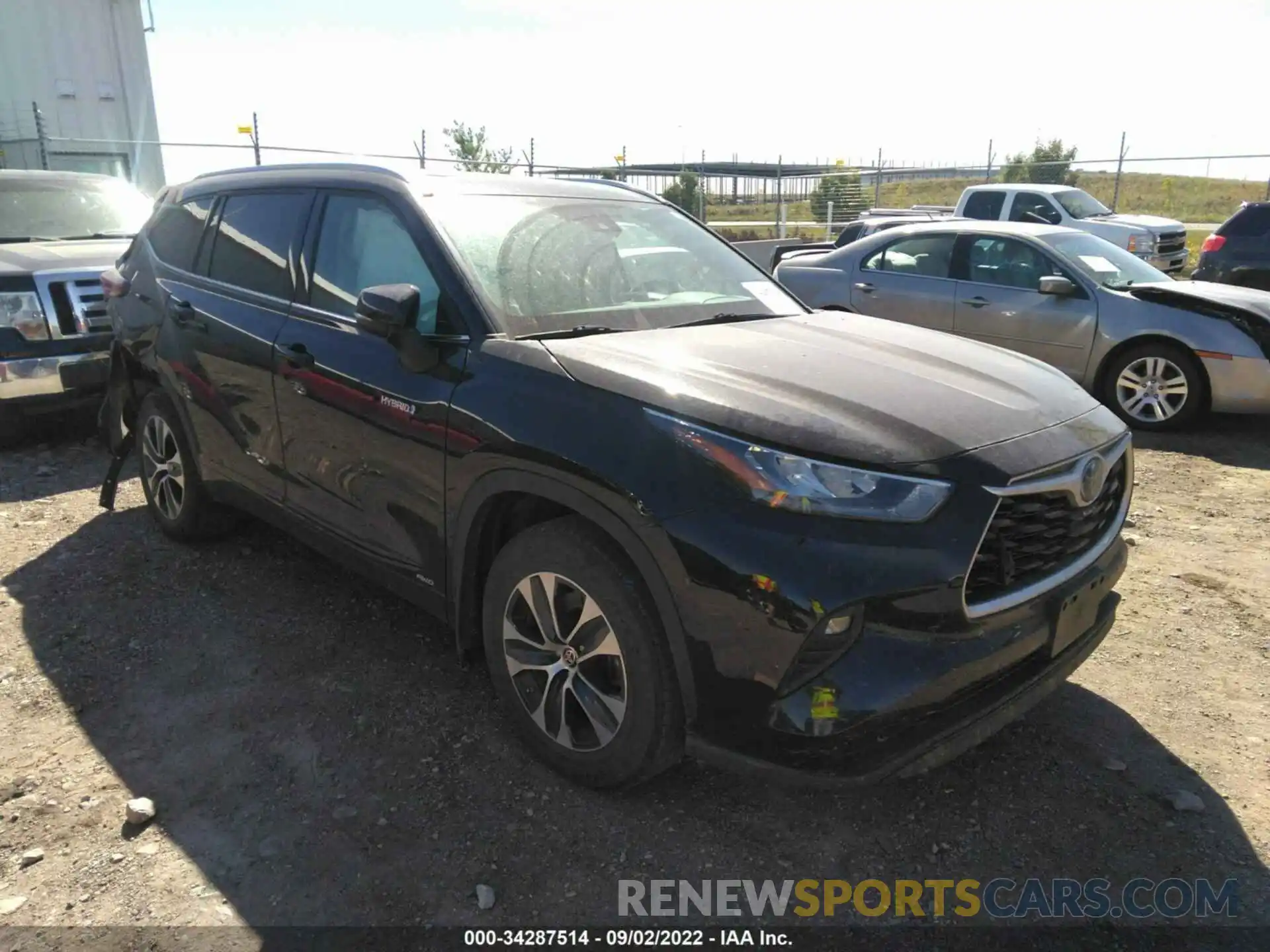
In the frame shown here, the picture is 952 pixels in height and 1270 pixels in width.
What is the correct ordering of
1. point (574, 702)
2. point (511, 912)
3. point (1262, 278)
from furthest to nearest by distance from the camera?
1. point (1262, 278)
2. point (574, 702)
3. point (511, 912)

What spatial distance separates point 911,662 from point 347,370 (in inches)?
83.3

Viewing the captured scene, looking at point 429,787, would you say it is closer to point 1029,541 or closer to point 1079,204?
point 1029,541

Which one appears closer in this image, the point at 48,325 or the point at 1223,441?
the point at 48,325

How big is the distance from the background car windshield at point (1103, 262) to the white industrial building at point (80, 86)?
1523 centimetres

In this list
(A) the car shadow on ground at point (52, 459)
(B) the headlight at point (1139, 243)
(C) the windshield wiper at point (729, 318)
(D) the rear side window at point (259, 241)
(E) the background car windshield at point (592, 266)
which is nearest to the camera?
(E) the background car windshield at point (592, 266)

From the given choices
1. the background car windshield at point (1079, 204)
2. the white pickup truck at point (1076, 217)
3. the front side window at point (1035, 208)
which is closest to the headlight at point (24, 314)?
the white pickup truck at point (1076, 217)

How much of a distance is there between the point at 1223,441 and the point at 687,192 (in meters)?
17.4

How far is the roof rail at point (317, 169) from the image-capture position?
3344 mm

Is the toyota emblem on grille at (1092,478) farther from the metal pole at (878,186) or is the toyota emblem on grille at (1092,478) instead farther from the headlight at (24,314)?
the metal pole at (878,186)

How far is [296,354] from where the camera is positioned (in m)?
3.44

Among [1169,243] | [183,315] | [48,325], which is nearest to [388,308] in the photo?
[183,315]

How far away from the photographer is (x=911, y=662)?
2.17 metres

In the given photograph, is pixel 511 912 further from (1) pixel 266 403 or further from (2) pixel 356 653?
(1) pixel 266 403

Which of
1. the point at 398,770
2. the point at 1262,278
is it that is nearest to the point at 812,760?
the point at 398,770
